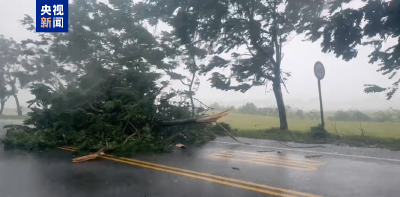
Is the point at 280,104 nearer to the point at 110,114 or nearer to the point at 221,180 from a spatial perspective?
the point at 110,114

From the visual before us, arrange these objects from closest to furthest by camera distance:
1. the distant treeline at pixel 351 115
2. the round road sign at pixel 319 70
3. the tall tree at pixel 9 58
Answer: the round road sign at pixel 319 70
the distant treeline at pixel 351 115
the tall tree at pixel 9 58

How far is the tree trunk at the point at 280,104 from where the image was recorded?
15.4 metres

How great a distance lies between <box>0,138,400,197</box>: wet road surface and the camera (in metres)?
5.81

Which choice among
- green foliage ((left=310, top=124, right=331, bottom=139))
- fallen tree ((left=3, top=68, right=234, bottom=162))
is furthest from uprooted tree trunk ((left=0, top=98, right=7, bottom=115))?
green foliage ((left=310, top=124, right=331, bottom=139))

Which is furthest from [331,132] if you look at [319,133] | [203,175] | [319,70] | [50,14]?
[50,14]

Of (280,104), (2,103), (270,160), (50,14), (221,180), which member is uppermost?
(50,14)

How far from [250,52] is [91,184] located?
1078 cm

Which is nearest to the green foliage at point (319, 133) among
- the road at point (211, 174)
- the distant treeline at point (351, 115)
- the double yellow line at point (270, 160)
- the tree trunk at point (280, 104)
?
the road at point (211, 174)

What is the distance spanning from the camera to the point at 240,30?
15.0m

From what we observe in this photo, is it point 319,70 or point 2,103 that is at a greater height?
point 2,103

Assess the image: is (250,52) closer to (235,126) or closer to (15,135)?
(235,126)

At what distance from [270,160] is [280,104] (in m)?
7.45

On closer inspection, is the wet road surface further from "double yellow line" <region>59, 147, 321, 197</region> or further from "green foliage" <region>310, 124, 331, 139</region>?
"green foliage" <region>310, 124, 331, 139</region>

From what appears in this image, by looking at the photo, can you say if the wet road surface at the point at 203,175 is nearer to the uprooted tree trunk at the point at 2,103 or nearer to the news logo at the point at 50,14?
the news logo at the point at 50,14
